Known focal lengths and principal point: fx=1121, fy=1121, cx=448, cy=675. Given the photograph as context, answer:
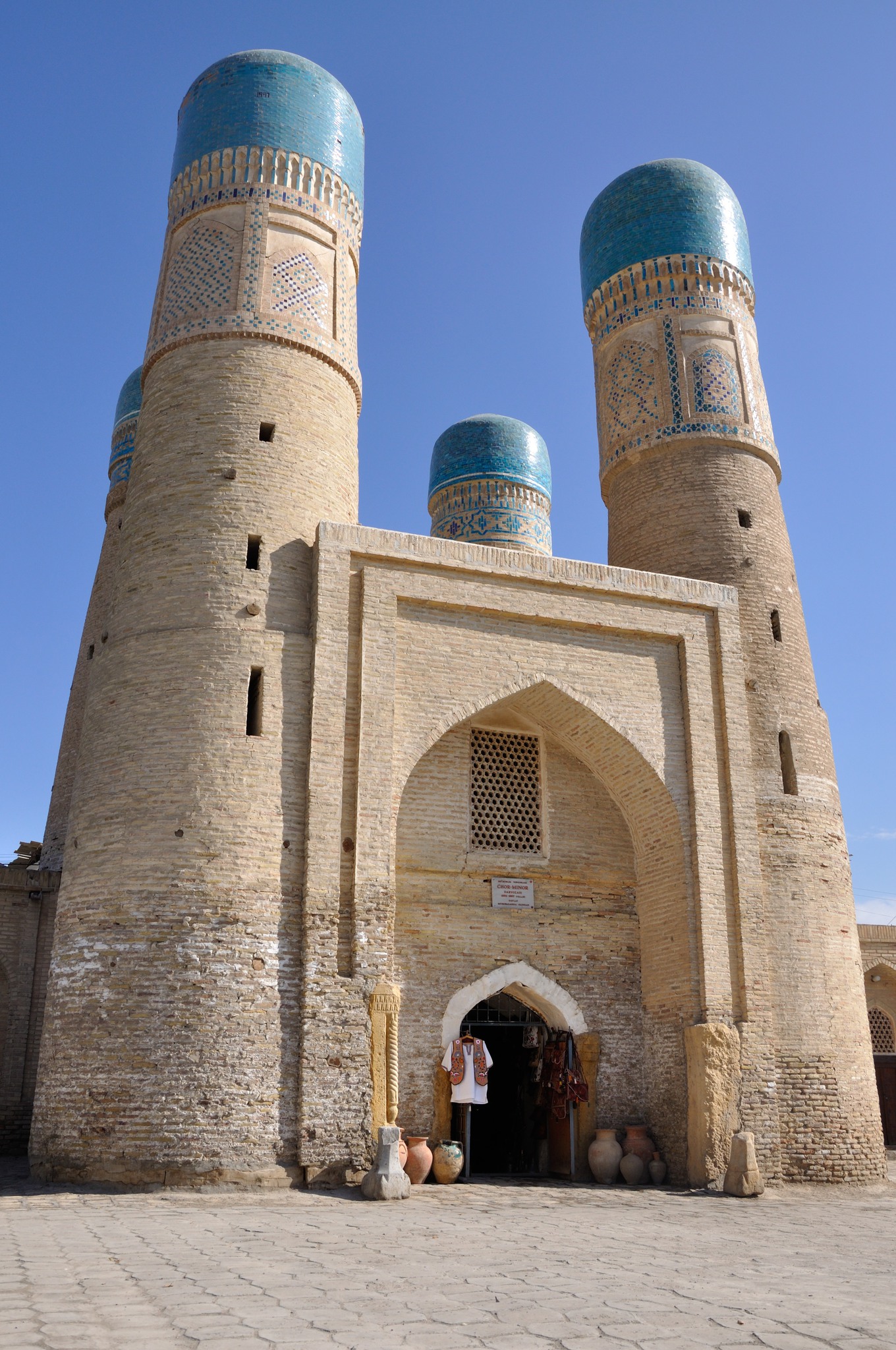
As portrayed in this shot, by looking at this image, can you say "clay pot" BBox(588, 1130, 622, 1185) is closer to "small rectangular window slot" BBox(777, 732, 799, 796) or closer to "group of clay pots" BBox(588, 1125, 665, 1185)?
"group of clay pots" BBox(588, 1125, 665, 1185)

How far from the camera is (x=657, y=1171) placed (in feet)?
34.9

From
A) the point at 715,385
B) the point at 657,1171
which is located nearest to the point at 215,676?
the point at 657,1171

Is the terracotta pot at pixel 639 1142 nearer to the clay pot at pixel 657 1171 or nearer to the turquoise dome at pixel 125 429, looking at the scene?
the clay pot at pixel 657 1171

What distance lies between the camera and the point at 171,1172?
8.72 m

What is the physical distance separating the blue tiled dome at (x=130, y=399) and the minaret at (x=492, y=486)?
18.3ft

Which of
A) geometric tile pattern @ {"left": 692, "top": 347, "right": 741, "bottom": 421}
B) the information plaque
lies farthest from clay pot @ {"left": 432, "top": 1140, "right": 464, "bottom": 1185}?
geometric tile pattern @ {"left": 692, "top": 347, "right": 741, "bottom": 421}

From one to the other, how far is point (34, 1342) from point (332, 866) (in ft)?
20.5

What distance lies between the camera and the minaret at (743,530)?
11.3 meters

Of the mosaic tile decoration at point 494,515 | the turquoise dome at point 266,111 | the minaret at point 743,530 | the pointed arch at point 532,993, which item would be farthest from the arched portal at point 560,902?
the mosaic tile decoration at point 494,515

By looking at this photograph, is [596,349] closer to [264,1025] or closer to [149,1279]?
[264,1025]

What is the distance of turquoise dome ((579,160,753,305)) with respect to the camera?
48.5ft


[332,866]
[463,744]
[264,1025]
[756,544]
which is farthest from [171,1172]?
[756,544]

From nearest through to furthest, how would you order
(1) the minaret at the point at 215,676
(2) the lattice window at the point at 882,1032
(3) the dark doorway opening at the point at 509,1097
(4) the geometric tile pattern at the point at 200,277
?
(1) the minaret at the point at 215,676 → (3) the dark doorway opening at the point at 509,1097 → (4) the geometric tile pattern at the point at 200,277 → (2) the lattice window at the point at 882,1032

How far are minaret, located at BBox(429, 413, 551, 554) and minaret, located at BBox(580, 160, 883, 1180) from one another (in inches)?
173
